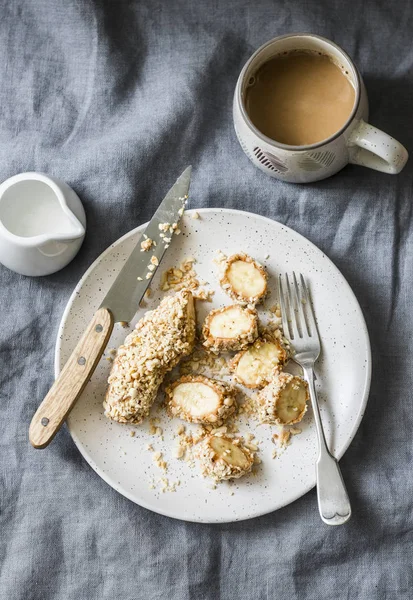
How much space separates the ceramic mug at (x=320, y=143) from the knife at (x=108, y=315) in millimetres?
172

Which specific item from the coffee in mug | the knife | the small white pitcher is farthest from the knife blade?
the coffee in mug

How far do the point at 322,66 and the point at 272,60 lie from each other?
0.34 feet

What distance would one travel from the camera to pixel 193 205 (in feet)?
5.34

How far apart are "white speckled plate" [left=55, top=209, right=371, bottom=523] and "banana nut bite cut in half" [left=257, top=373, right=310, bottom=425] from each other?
0.04m

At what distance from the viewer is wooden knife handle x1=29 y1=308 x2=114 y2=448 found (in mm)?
1475

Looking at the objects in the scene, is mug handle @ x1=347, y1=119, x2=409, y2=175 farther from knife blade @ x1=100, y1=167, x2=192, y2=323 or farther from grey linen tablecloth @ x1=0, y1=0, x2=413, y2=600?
knife blade @ x1=100, y1=167, x2=192, y2=323

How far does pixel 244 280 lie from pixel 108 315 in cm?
29

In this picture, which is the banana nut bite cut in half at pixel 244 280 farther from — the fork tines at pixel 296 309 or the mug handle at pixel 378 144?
the mug handle at pixel 378 144

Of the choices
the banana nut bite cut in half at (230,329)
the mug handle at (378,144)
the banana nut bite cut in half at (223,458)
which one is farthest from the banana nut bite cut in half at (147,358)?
the mug handle at (378,144)

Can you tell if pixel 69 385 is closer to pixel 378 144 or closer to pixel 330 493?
pixel 330 493

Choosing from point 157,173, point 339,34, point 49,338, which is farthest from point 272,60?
point 49,338

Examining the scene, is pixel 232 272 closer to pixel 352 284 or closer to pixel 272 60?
pixel 352 284

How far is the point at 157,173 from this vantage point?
1.64 meters

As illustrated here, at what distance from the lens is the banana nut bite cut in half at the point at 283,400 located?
1.46 meters
